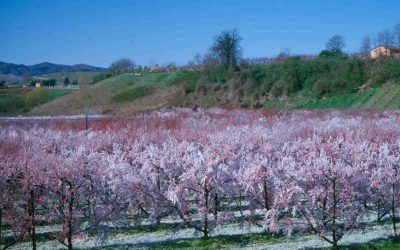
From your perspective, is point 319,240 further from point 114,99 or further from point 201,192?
point 114,99

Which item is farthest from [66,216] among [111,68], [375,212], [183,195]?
[111,68]

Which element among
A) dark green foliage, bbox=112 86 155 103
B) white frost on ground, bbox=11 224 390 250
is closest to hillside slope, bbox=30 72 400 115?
dark green foliage, bbox=112 86 155 103

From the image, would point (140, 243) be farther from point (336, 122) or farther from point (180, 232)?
point (336, 122)

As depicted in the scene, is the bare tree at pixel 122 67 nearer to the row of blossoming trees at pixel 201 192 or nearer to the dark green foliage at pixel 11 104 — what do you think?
the dark green foliage at pixel 11 104

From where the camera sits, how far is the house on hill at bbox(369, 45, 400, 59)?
72787 mm

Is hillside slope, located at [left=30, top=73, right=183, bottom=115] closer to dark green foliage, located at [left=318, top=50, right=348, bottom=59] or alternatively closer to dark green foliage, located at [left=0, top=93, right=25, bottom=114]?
dark green foliage, located at [left=0, top=93, right=25, bottom=114]

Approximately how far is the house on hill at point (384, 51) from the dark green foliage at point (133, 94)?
1409 inches

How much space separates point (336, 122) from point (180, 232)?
23.6m

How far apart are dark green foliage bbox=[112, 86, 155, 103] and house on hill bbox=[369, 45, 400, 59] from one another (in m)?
35.8

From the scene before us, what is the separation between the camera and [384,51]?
77062 millimetres

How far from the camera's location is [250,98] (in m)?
69.6

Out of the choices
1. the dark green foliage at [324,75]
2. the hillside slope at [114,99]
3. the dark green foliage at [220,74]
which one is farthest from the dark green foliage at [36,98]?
the dark green foliage at [324,75]

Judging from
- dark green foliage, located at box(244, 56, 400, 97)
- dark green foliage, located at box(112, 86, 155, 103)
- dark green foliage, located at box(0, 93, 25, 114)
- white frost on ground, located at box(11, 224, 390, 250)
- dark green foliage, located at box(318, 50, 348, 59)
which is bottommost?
white frost on ground, located at box(11, 224, 390, 250)

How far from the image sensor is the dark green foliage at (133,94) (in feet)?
272
